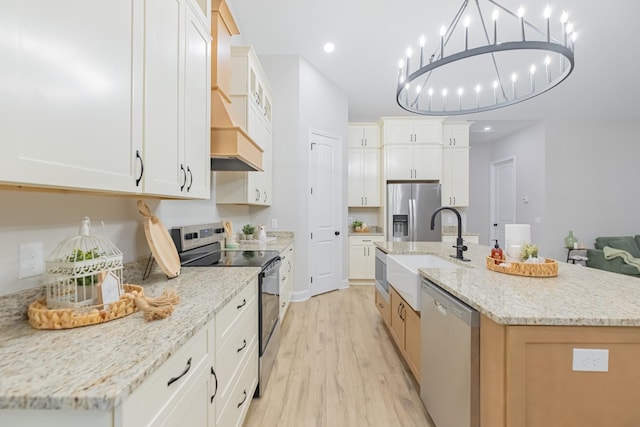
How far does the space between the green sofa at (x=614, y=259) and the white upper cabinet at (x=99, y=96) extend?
5888mm

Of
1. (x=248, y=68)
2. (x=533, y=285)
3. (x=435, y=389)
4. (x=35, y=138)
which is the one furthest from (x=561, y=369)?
(x=248, y=68)

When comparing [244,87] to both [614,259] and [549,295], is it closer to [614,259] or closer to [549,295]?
[549,295]

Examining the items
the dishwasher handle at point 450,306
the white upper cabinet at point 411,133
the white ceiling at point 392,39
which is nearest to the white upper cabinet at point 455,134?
the white upper cabinet at point 411,133

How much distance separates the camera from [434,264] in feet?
8.02

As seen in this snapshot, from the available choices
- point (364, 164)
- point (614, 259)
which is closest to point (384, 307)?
point (364, 164)

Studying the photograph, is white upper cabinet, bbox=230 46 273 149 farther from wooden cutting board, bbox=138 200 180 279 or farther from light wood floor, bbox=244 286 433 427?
light wood floor, bbox=244 286 433 427

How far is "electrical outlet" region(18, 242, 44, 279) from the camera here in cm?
95

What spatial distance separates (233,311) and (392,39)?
3.94 m

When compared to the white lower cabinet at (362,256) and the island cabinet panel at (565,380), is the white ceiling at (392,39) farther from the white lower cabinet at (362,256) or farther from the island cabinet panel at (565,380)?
the island cabinet panel at (565,380)

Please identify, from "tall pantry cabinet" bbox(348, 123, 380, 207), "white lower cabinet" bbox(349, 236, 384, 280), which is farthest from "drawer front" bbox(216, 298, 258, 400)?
"tall pantry cabinet" bbox(348, 123, 380, 207)

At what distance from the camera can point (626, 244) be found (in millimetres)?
4613

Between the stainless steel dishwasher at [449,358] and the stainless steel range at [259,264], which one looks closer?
the stainless steel dishwasher at [449,358]

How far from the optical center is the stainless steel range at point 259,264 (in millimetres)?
1868

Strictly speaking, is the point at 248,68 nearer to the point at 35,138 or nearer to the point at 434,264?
the point at 35,138
